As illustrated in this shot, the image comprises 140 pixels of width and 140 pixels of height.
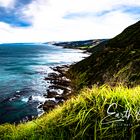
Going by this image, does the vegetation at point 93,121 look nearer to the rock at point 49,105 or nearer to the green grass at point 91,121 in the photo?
the green grass at point 91,121

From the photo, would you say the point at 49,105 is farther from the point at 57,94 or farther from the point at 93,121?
the point at 93,121

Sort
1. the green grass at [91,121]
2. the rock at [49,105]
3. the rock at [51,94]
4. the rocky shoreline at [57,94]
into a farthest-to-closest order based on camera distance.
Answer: the rock at [51,94]
the rocky shoreline at [57,94]
the rock at [49,105]
the green grass at [91,121]

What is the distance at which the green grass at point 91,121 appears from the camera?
3902mm

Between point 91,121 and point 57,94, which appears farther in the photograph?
point 57,94

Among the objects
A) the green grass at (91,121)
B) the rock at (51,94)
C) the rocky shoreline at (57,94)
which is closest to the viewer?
the green grass at (91,121)

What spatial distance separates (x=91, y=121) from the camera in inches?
161

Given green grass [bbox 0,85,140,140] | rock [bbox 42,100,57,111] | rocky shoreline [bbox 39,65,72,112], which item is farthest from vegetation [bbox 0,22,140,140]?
rock [bbox 42,100,57,111]

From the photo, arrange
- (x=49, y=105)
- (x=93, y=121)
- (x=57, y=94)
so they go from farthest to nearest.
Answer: (x=57, y=94), (x=49, y=105), (x=93, y=121)

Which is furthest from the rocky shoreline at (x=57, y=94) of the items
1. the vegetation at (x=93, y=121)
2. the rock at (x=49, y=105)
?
the vegetation at (x=93, y=121)

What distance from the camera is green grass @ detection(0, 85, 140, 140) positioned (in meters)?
3.90

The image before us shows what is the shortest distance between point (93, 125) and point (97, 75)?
46.0 metres

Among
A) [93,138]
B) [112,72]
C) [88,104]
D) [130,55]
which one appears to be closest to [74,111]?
[88,104]

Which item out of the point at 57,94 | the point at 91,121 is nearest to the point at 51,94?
the point at 57,94

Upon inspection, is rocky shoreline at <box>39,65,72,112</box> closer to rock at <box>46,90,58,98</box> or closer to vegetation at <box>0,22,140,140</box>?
rock at <box>46,90,58,98</box>
